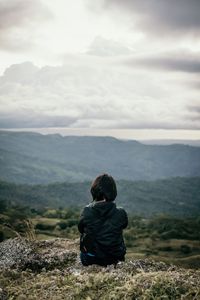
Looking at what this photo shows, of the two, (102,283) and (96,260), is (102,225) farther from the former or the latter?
(102,283)

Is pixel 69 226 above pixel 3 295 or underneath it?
underneath

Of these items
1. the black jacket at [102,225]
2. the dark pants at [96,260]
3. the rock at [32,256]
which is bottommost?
the rock at [32,256]

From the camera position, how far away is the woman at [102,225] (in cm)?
1052

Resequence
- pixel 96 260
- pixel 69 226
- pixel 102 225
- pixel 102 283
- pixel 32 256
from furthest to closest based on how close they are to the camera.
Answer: pixel 69 226
pixel 32 256
pixel 96 260
pixel 102 225
pixel 102 283

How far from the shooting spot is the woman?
34.5ft

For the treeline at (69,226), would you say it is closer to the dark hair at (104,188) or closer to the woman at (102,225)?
the woman at (102,225)

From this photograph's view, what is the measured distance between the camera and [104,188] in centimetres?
1060

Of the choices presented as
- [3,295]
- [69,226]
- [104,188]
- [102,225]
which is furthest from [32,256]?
[69,226]

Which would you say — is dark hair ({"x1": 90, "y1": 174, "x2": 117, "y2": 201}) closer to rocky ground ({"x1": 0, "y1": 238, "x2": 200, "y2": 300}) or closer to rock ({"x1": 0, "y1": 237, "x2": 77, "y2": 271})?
rocky ground ({"x1": 0, "y1": 238, "x2": 200, "y2": 300})

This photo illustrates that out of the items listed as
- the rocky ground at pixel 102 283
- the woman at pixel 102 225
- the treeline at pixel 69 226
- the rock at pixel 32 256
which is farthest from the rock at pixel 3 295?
the treeline at pixel 69 226

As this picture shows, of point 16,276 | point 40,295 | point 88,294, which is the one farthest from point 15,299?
point 16,276

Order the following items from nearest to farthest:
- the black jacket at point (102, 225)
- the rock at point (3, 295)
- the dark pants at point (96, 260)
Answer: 1. the rock at point (3, 295)
2. the black jacket at point (102, 225)
3. the dark pants at point (96, 260)

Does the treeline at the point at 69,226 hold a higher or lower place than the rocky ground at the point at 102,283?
lower

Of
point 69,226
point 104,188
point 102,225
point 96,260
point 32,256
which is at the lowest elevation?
point 69,226
